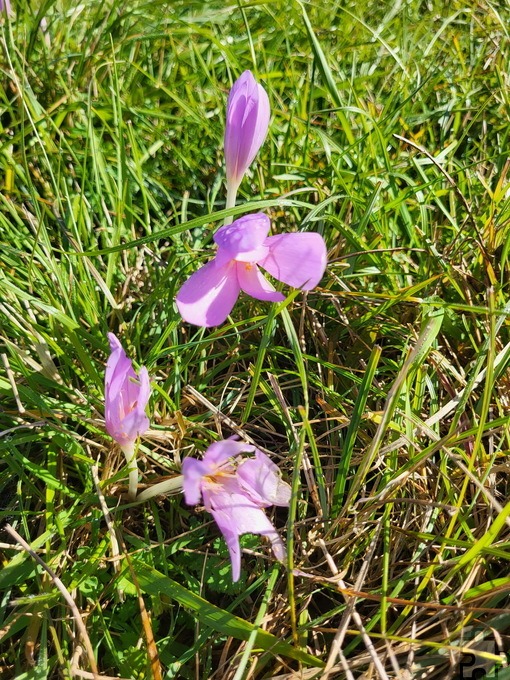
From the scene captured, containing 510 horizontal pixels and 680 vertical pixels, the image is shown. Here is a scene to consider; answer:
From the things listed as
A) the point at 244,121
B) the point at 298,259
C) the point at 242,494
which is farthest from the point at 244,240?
the point at 242,494

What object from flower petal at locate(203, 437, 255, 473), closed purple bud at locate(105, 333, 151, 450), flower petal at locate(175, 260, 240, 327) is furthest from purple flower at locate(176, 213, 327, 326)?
flower petal at locate(203, 437, 255, 473)

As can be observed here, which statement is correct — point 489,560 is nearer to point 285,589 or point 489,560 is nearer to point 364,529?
point 364,529

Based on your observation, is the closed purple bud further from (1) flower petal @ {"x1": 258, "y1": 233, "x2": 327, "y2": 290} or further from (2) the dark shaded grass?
(1) flower petal @ {"x1": 258, "y1": 233, "x2": 327, "y2": 290}

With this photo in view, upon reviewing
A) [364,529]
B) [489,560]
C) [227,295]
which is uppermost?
[227,295]

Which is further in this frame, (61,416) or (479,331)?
(479,331)

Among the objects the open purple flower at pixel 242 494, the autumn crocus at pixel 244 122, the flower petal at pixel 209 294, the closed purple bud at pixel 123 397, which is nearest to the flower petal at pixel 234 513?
the open purple flower at pixel 242 494

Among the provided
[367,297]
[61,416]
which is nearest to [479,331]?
[367,297]
